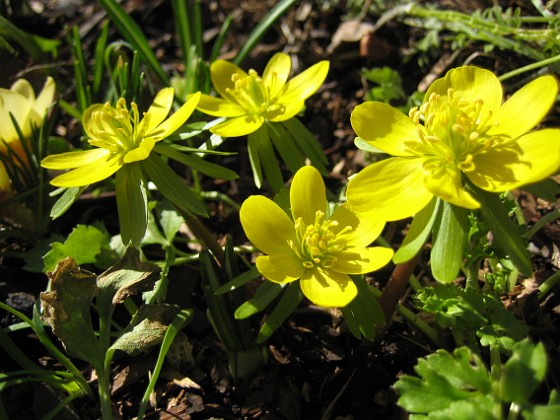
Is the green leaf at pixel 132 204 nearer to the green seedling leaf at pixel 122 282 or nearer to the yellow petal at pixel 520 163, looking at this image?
the green seedling leaf at pixel 122 282

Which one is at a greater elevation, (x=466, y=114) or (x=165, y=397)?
(x=466, y=114)

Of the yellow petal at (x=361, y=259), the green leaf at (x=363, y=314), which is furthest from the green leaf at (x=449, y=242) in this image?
the green leaf at (x=363, y=314)

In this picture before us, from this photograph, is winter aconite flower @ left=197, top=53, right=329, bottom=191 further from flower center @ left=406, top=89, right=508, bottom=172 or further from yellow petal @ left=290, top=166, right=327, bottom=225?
flower center @ left=406, top=89, right=508, bottom=172

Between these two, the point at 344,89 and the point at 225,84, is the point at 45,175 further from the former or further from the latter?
the point at 344,89

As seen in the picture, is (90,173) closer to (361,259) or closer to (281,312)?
(281,312)

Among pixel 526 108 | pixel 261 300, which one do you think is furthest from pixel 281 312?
pixel 526 108

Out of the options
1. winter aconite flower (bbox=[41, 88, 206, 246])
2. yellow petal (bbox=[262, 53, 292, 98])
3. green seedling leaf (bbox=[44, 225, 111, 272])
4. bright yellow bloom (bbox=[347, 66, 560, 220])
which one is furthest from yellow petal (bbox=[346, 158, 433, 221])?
green seedling leaf (bbox=[44, 225, 111, 272])

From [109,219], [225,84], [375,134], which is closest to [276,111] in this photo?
[225,84]
